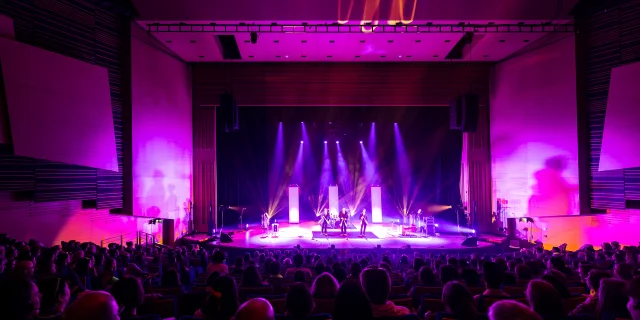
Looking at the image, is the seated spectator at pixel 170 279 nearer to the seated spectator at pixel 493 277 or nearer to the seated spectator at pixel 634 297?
the seated spectator at pixel 493 277

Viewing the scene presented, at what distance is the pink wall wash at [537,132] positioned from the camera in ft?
42.9

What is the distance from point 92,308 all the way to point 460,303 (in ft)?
6.92

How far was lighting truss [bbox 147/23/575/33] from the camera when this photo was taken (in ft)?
41.5

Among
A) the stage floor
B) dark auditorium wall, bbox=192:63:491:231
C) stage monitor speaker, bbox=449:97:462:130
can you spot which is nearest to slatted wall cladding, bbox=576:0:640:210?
the stage floor

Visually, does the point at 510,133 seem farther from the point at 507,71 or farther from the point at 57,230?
the point at 57,230

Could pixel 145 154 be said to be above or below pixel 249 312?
above

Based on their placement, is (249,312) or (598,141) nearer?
Answer: (249,312)

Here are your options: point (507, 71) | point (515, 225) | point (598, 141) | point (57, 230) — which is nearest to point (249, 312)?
point (57, 230)

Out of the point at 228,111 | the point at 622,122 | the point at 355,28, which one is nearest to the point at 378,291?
the point at 622,122

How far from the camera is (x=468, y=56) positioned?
1620cm

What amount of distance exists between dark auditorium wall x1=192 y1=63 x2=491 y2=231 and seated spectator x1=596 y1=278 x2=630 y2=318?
14.0 meters

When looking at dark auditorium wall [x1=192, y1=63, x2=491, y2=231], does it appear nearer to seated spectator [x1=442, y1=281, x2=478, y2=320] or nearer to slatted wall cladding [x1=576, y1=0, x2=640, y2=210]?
slatted wall cladding [x1=576, y1=0, x2=640, y2=210]

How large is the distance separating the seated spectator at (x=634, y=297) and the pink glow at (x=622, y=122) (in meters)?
9.81

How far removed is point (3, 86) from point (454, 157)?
16075mm
